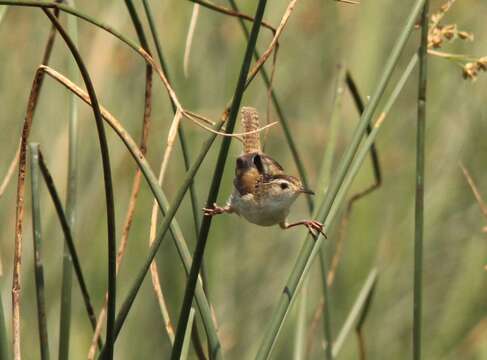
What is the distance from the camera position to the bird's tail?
2.15m

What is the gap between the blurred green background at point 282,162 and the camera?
11.0 ft

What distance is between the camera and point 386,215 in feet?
12.1

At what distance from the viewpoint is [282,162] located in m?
3.84

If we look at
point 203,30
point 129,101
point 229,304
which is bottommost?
point 229,304

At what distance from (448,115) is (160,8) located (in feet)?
4.41

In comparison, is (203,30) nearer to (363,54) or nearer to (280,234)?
(363,54)

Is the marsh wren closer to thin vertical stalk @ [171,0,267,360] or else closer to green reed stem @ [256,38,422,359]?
green reed stem @ [256,38,422,359]

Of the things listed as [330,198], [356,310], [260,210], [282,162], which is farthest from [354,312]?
[282,162]

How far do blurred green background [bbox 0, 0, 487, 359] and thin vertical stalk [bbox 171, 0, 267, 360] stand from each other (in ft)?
5.33

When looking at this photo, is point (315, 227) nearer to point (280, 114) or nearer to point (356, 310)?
point (280, 114)

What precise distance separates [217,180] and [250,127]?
30.3 inches

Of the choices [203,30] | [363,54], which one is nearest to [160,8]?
[203,30]

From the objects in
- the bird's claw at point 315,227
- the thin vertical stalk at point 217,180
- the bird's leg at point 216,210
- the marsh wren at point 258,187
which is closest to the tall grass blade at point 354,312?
the marsh wren at point 258,187

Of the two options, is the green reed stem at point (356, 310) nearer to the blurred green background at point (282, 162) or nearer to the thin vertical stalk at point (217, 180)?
the thin vertical stalk at point (217, 180)
